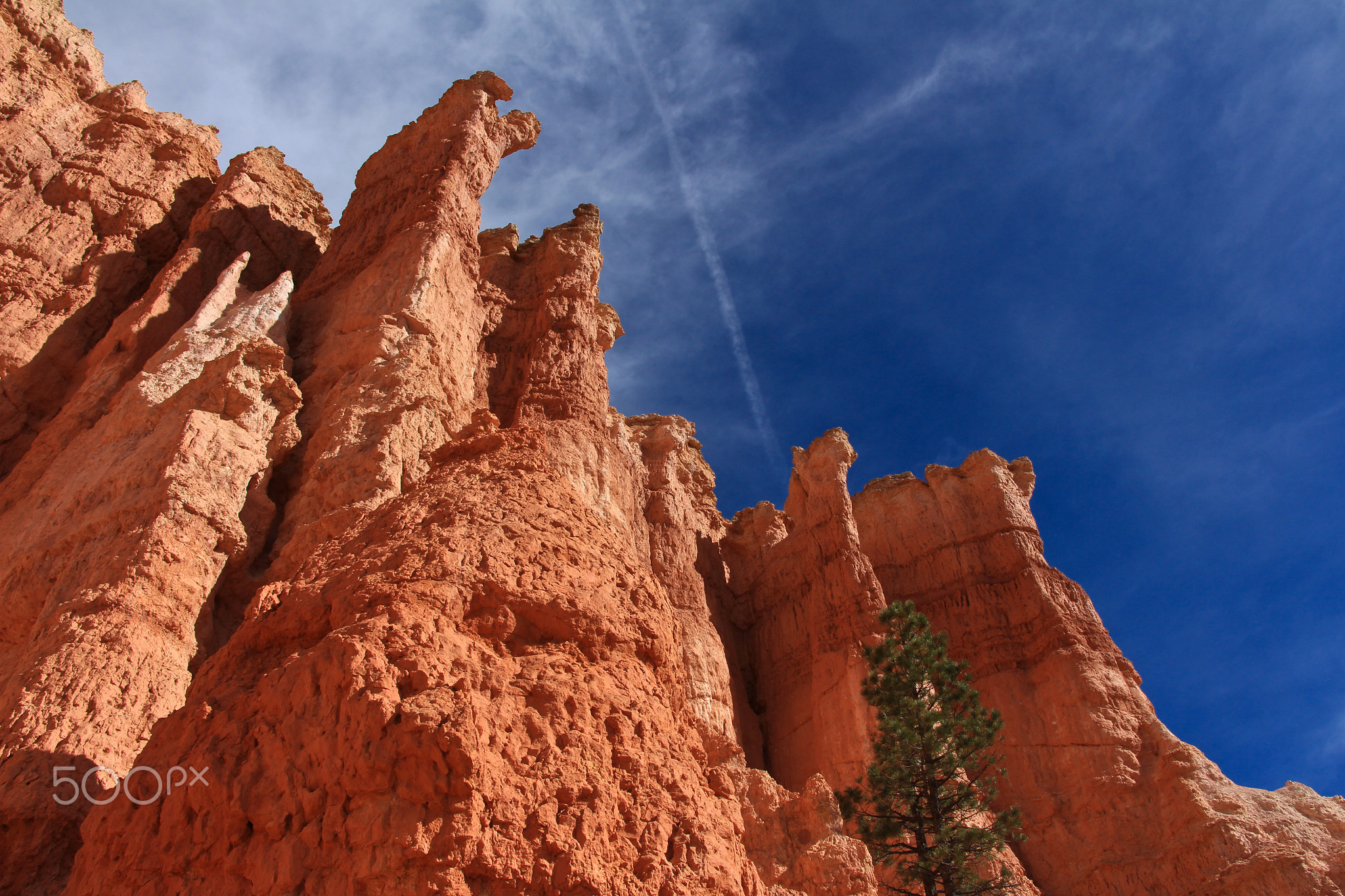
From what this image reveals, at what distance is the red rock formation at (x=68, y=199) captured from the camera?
15.3 meters

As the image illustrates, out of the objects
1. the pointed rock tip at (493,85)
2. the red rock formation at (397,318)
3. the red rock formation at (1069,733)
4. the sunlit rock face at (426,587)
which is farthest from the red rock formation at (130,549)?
the red rock formation at (1069,733)

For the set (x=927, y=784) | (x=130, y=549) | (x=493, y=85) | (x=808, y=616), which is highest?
(x=493, y=85)

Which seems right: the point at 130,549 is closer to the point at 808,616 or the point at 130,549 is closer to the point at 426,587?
the point at 426,587

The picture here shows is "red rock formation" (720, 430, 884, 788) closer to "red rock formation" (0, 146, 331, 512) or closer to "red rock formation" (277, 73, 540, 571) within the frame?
"red rock formation" (277, 73, 540, 571)

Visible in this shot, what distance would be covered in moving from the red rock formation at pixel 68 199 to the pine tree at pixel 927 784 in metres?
16.1

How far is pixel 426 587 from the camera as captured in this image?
4945 mm

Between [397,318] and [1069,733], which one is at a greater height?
[397,318]

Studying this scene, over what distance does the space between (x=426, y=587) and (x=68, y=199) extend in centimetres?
1696

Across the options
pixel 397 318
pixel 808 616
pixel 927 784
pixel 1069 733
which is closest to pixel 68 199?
pixel 397 318

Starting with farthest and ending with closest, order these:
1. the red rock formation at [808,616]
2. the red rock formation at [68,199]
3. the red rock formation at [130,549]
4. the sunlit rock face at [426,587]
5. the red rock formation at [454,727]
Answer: the red rock formation at [808,616]
the red rock formation at [68,199]
the red rock formation at [130,549]
the sunlit rock face at [426,587]
the red rock formation at [454,727]

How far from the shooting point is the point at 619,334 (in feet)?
81.8

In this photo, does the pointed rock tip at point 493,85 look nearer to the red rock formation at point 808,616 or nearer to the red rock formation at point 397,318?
the red rock formation at point 397,318

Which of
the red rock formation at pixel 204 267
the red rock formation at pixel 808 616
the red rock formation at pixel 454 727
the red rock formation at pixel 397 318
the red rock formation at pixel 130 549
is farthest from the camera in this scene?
the red rock formation at pixel 808 616

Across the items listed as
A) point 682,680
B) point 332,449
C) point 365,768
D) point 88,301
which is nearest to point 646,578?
point 682,680
